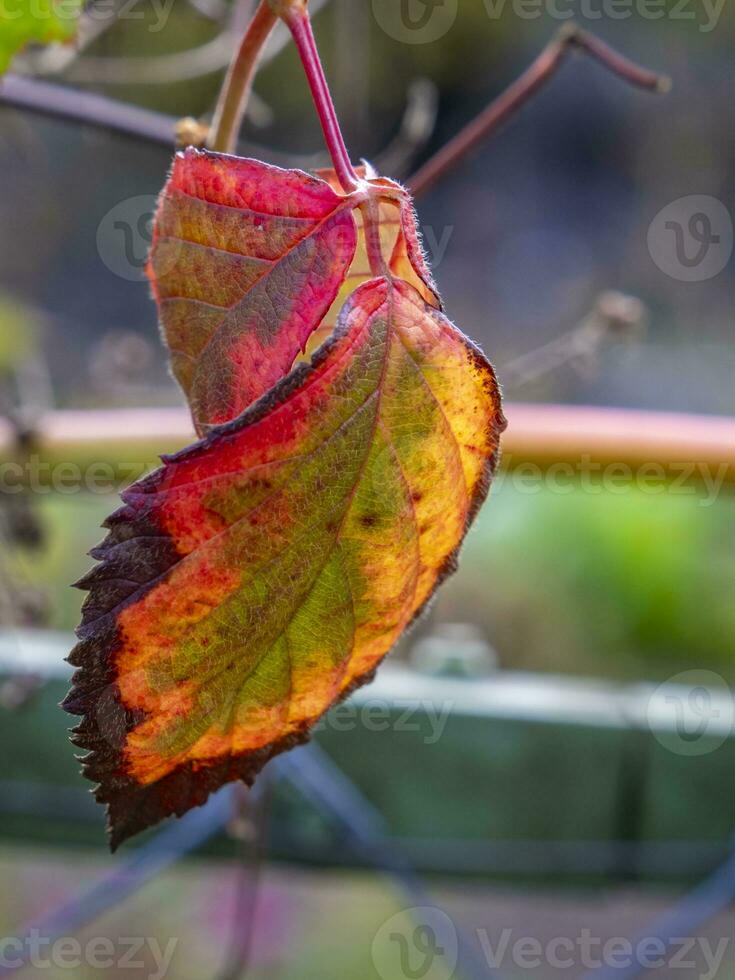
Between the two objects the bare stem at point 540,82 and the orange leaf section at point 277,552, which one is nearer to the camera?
the orange leaf section at point 277,552

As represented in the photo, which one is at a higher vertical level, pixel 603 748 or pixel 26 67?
pixel 26 67

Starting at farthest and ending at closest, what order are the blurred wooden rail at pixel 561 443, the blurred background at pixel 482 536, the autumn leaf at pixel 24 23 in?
the blurred background at pixel 482 536, the blurred wooden rail at pixel 561 443, the autumn leaf at pixel 24 23

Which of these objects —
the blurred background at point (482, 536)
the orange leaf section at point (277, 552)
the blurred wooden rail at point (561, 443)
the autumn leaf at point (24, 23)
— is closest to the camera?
the orange leaf section at point (277, 552)

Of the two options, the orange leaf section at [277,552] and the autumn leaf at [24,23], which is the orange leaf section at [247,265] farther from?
the autumn leaf at [24,23]

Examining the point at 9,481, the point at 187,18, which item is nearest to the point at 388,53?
the point at 187,18

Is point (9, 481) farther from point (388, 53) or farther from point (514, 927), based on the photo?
point (388, 53)

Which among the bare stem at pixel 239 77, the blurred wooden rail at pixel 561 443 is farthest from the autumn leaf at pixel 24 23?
the blurred wooden rail at pixel 561 443
